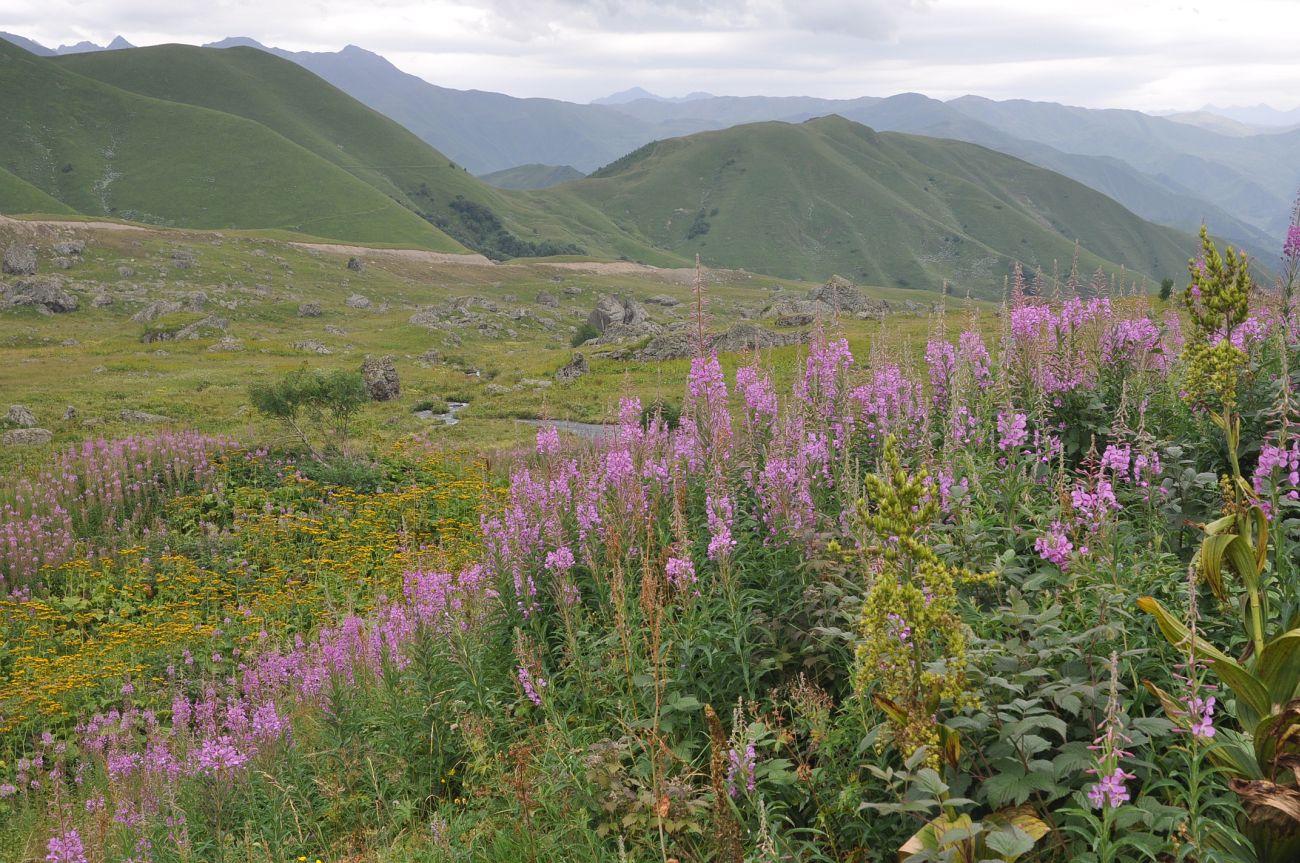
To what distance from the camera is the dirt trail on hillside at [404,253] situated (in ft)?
329

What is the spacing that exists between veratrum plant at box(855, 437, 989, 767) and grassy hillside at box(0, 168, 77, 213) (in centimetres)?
15186

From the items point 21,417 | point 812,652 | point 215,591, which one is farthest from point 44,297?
point 812,652

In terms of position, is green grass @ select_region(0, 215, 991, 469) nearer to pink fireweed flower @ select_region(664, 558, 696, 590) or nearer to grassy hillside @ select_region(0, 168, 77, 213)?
pink fireweed flower @ select_region(664, 558, 696, 590)

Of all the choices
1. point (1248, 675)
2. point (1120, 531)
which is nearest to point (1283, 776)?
point (1248, 675)

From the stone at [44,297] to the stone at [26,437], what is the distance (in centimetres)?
4240

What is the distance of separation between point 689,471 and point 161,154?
7201 inches

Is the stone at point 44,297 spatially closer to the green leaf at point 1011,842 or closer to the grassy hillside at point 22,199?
the green leaf at point 1011,842

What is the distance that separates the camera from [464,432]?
2545 cm

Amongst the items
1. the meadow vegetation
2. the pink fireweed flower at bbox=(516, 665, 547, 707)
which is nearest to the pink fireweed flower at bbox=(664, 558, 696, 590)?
the meadow vegetation

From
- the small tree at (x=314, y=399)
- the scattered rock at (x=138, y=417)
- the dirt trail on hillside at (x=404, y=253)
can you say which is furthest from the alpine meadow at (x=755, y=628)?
the dirt trail on hillside at (x=404, y=253)

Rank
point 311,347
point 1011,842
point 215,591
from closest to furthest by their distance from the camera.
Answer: point 1011,842 < point 215,591 < point 311,347

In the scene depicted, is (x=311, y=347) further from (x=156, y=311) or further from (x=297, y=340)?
(x=156, y=311)

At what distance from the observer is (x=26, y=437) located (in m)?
22.4

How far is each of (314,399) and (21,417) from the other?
38.3 ft
